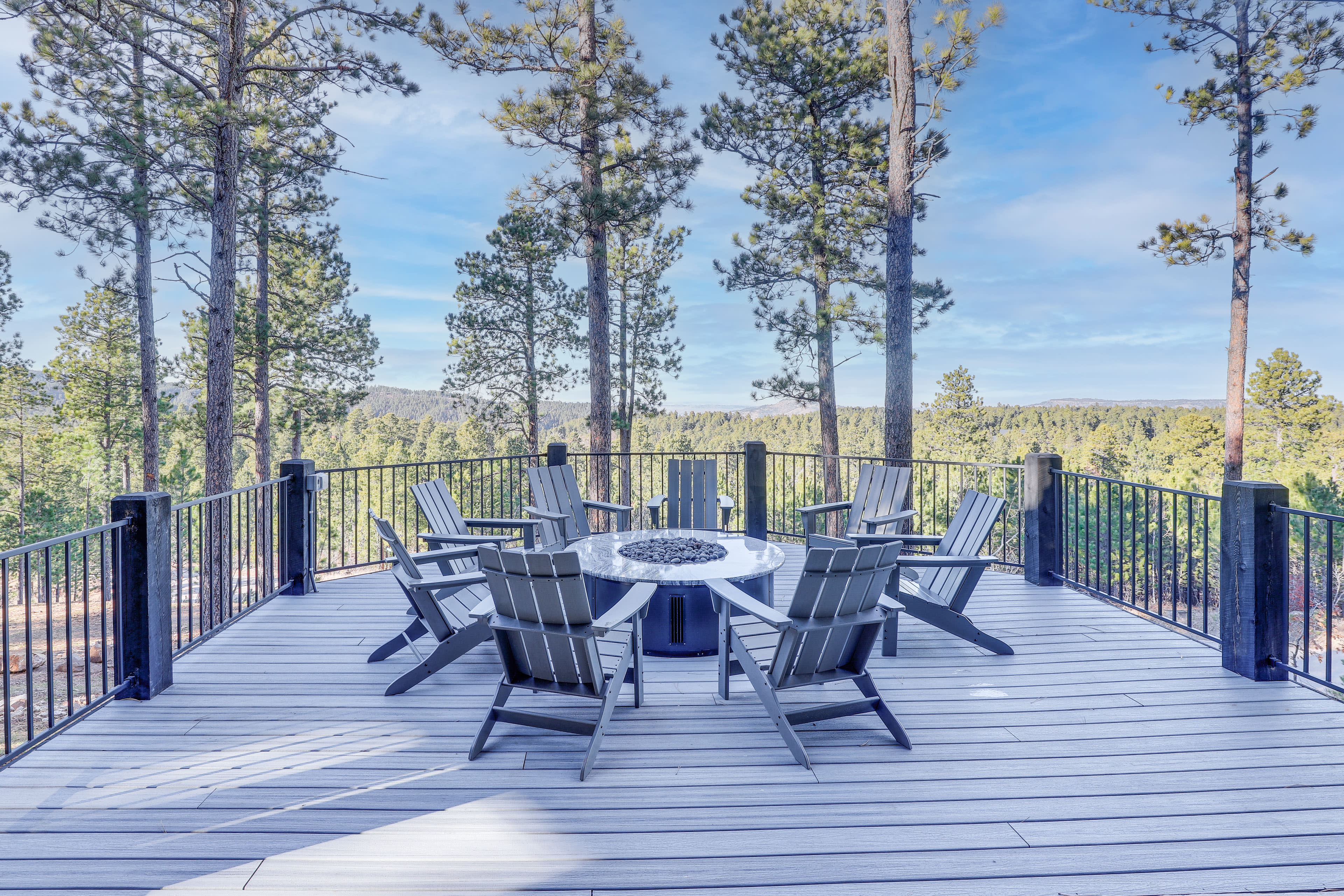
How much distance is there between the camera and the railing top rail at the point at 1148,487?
359 centimetres

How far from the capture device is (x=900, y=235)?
847 centimetres

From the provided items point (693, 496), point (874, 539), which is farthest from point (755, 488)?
point (874, 539)

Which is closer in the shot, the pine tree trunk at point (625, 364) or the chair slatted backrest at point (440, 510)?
the chair slatted backrest at point (440, 510)

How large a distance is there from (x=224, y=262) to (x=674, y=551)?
7.30m

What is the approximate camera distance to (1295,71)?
10.4 meters

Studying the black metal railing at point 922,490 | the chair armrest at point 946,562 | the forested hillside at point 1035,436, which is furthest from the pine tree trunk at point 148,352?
the chair armrest at point 946,562

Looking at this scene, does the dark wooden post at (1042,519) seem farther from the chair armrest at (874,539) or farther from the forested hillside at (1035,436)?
the forested hillside at (1035,436)

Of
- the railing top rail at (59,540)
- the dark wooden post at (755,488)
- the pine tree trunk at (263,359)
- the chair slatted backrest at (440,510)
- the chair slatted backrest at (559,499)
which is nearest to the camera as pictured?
the railing top rail at (59,540)

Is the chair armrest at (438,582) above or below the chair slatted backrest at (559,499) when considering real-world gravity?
below

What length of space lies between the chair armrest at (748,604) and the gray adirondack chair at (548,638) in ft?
1.65

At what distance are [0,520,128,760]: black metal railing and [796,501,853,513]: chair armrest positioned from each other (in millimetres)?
4099

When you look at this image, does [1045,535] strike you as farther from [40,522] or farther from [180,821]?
[40,522]

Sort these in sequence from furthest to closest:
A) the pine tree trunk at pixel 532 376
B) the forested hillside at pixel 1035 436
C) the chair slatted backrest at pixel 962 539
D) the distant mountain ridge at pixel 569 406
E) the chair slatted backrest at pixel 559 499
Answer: the forested hillside at pixel 1035 436 < the pine tree trunk at pixel 532 376 < the distant mountain ridge at pixel 569 406 < the chair slatted backrest at pixel 559 499 < the chair slatted backrest at pixel 962 539

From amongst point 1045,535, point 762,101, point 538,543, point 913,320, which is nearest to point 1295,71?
point 913,320
